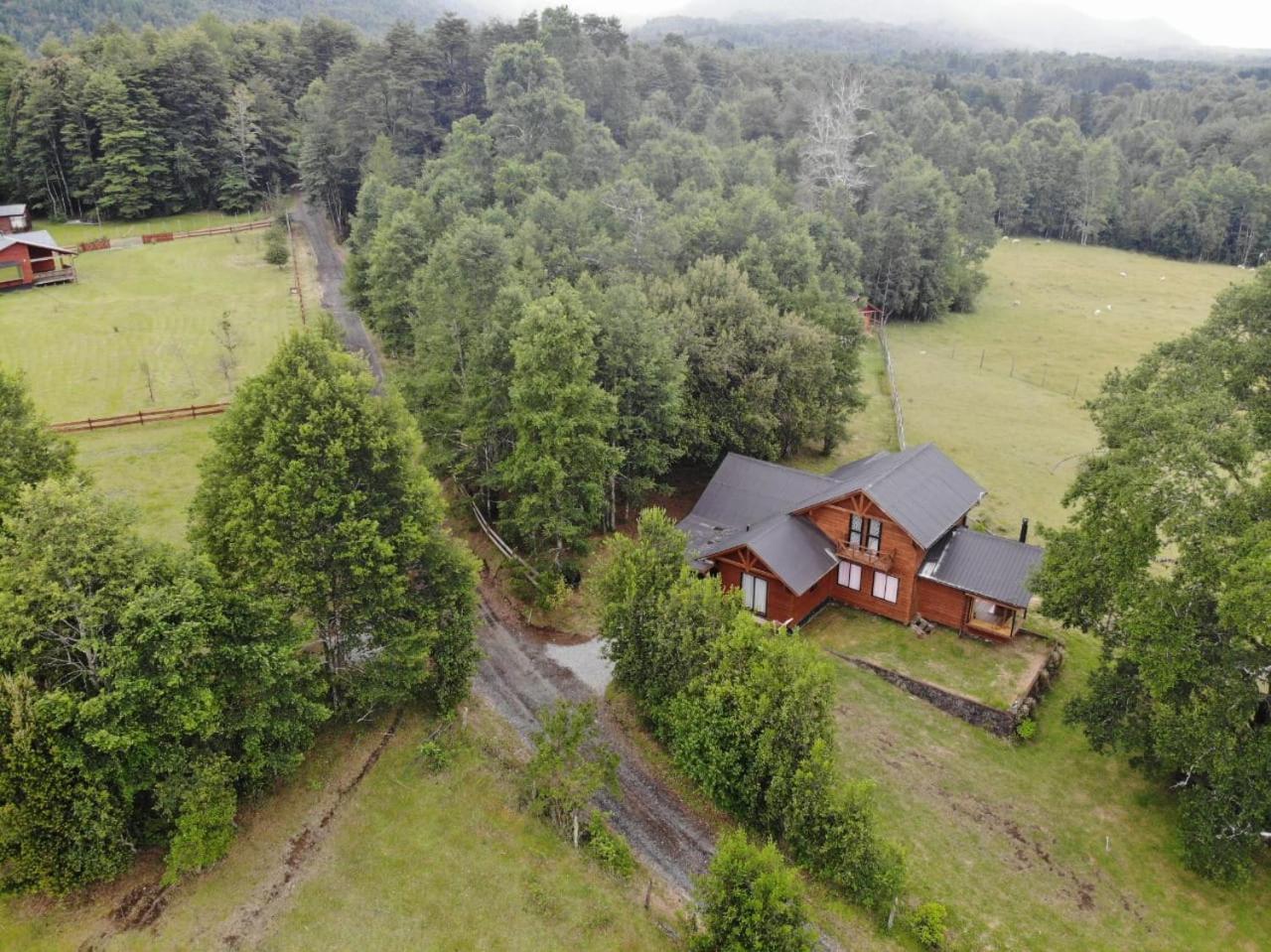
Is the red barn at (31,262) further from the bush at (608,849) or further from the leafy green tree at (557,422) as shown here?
the bush at (608,849)

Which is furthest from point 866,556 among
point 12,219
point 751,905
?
point 12,219

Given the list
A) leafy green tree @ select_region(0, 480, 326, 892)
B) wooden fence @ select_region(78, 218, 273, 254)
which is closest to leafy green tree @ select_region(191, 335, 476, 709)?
leafy green tree @ select_region(0, 480, 326, 892)

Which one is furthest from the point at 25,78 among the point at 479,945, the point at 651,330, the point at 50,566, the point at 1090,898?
the point at 1090,898

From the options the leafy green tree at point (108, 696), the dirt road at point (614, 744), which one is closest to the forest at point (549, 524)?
the leafy green tree at point (108, 696)

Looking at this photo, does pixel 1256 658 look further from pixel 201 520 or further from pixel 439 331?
pixel 439 331

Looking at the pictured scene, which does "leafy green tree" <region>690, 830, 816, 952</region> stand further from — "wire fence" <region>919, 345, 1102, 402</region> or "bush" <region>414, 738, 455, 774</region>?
"wire fence" <region>919, 345, 1102, 402</region>

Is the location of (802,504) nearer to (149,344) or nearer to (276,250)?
(149,344)
